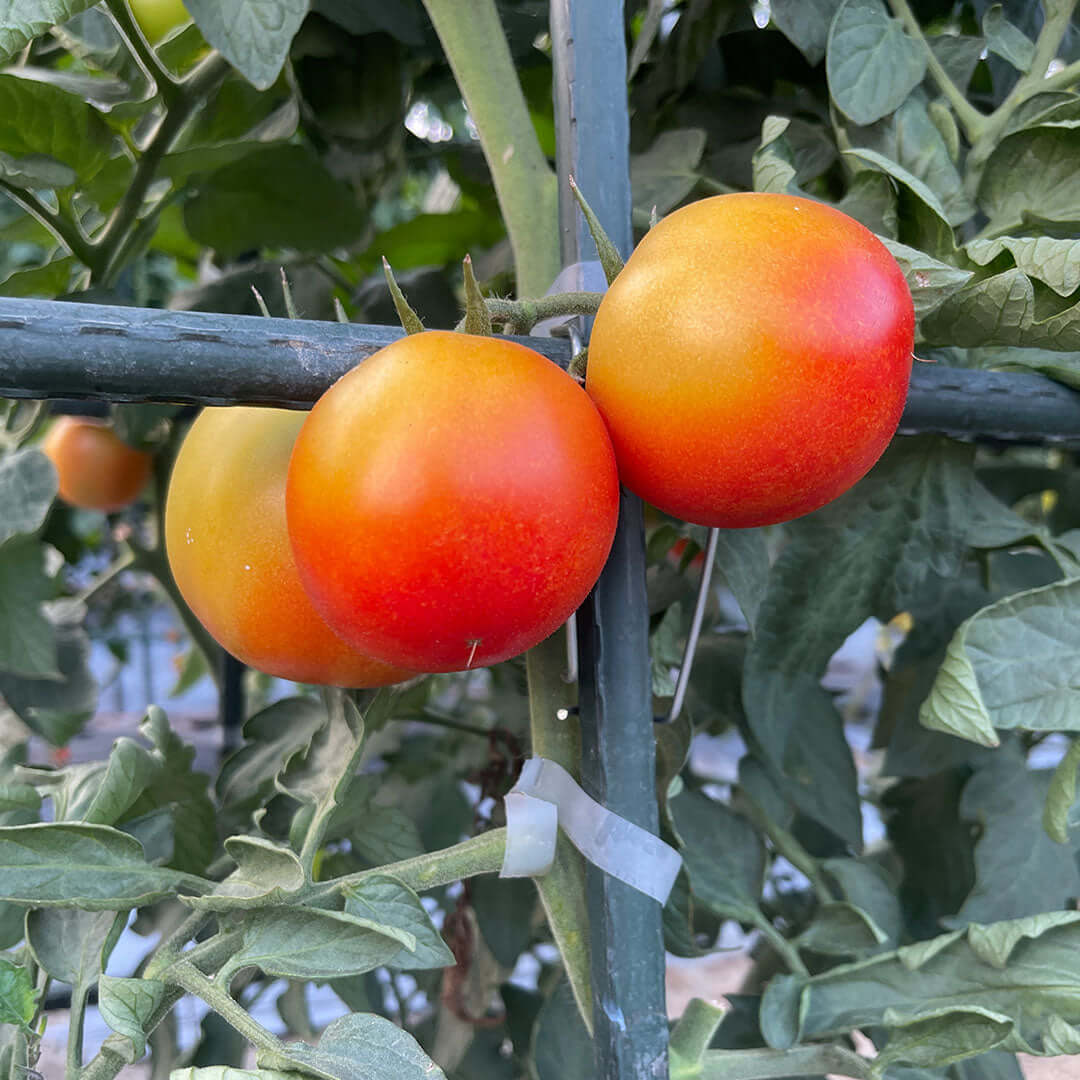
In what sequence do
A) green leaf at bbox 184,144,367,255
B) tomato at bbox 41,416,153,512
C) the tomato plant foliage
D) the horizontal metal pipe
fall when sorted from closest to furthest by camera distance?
1. the horizontal metal pipe
2. the tomato plant foliage
3. green leaf at bbox 184,144,367,255
4. tomato at bbox 41,416,153,512

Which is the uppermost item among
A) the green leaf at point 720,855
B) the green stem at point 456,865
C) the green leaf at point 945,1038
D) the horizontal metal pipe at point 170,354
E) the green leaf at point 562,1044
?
the horizontal metal pipe at point 170,354

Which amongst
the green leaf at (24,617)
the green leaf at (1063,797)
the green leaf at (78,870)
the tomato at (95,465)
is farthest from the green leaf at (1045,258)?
the tomato at (95,465)

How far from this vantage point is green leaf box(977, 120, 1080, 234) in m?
0.47

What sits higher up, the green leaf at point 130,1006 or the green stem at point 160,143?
the green stem at point 160,143

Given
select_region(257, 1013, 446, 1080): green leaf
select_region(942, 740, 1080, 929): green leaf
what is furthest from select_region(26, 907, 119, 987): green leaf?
select_region(942, 740, 1080, 929): green leaf

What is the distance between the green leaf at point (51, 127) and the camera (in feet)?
1.65

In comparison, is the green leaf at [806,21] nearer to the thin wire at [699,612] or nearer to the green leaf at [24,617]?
the thin wire at [699,612]

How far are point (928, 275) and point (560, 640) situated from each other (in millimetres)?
210

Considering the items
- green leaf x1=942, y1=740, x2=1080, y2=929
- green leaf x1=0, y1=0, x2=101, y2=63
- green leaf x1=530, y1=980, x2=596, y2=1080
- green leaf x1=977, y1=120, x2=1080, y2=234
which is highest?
green leaf x1=0, y1=0, x2=101, y2=63

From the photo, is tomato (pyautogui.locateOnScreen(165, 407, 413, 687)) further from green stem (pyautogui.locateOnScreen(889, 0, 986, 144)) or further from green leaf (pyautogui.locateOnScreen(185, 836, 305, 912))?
green stem (pyautogui.locateOnScreen(889, 0, 986, 144))

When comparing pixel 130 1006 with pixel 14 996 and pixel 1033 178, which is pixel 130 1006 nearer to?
pixel 14 996

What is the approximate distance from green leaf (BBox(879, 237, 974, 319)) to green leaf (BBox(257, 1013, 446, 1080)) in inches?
13.2

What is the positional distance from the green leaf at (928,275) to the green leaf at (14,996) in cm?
42

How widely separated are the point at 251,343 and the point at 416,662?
0.11 metres
